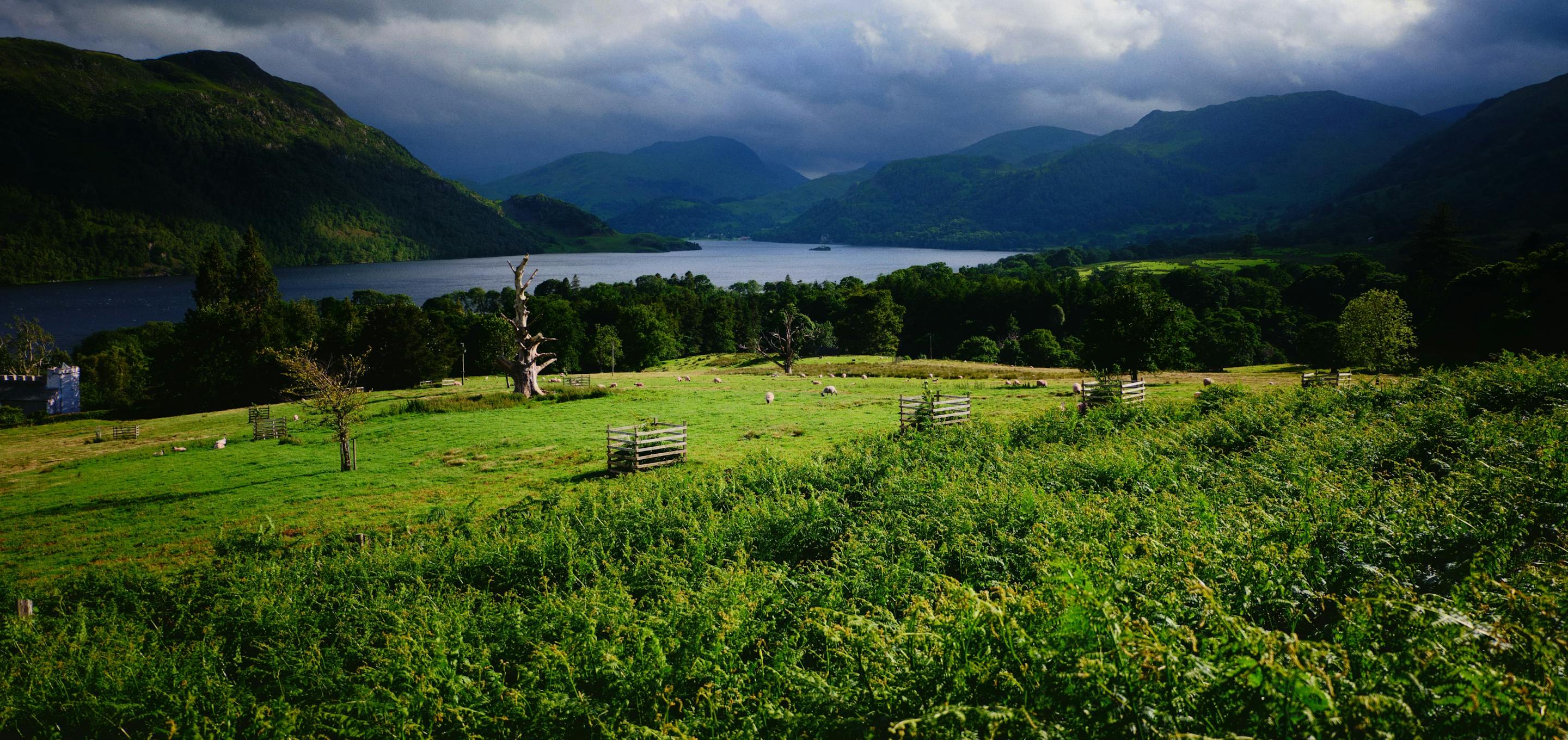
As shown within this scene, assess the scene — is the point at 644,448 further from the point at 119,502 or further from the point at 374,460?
the point at 119,502

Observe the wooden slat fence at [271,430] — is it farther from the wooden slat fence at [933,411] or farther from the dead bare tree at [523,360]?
the wooden slat fence at [933,411]

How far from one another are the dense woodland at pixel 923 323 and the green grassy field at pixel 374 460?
10.5m

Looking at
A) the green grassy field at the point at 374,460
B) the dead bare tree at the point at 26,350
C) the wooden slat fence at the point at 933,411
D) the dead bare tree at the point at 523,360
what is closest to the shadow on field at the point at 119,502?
the green grassy field at the point at 374,460

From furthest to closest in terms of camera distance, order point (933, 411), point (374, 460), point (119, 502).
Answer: point (374, 460), point (933, 411), point (119, 502)

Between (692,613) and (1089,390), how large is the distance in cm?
2637

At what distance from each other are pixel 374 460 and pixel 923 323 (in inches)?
4128

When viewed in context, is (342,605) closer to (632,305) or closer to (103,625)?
(103,625)

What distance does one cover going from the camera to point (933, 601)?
7.89m

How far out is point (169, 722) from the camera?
6.92 m

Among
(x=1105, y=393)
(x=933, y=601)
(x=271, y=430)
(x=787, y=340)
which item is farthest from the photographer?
(x=787, y=340)

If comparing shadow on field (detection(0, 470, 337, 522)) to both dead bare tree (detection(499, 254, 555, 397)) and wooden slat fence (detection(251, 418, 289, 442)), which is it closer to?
wooden slat fence (detection(251, 418, 289, 442))

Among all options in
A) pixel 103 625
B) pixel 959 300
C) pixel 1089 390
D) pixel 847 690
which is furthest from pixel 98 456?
pixel 959 300

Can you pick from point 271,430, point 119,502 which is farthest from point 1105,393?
point 271,430

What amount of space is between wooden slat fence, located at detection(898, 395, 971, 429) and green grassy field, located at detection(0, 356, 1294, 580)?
4.29 feet
